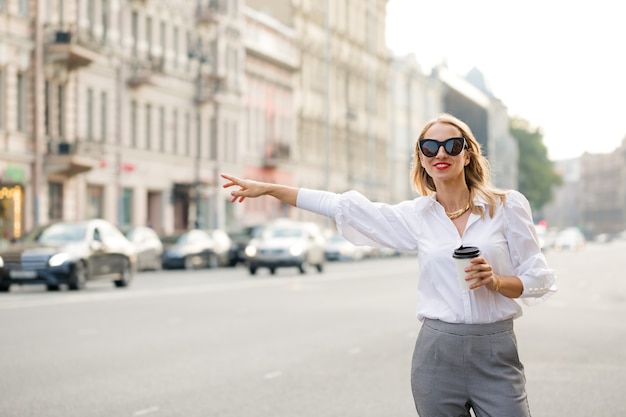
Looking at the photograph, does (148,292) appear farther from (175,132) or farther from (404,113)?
(404,113)

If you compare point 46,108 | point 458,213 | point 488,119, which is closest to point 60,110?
point 46,108

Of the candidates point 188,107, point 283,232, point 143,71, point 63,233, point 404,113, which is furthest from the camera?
point 404,113

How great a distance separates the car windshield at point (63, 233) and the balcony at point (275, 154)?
39238 mm

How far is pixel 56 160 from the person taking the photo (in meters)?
42.9

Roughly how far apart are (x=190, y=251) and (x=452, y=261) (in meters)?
38.2

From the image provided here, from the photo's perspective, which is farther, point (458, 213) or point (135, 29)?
point (135, 29)

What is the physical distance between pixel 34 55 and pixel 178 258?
847cm

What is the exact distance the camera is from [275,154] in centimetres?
6638

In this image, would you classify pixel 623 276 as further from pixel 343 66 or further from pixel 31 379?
pixel 343 66

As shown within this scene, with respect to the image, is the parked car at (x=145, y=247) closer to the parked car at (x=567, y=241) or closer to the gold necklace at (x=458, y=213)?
the gold necklace at (x=458, y=213)

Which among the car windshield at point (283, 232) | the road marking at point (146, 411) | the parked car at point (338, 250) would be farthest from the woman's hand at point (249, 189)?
the parked car at point (338, 250)

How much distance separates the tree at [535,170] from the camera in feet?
456

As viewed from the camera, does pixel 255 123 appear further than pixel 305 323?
Yes

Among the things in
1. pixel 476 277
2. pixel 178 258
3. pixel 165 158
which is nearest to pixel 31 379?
pixel 476 277
